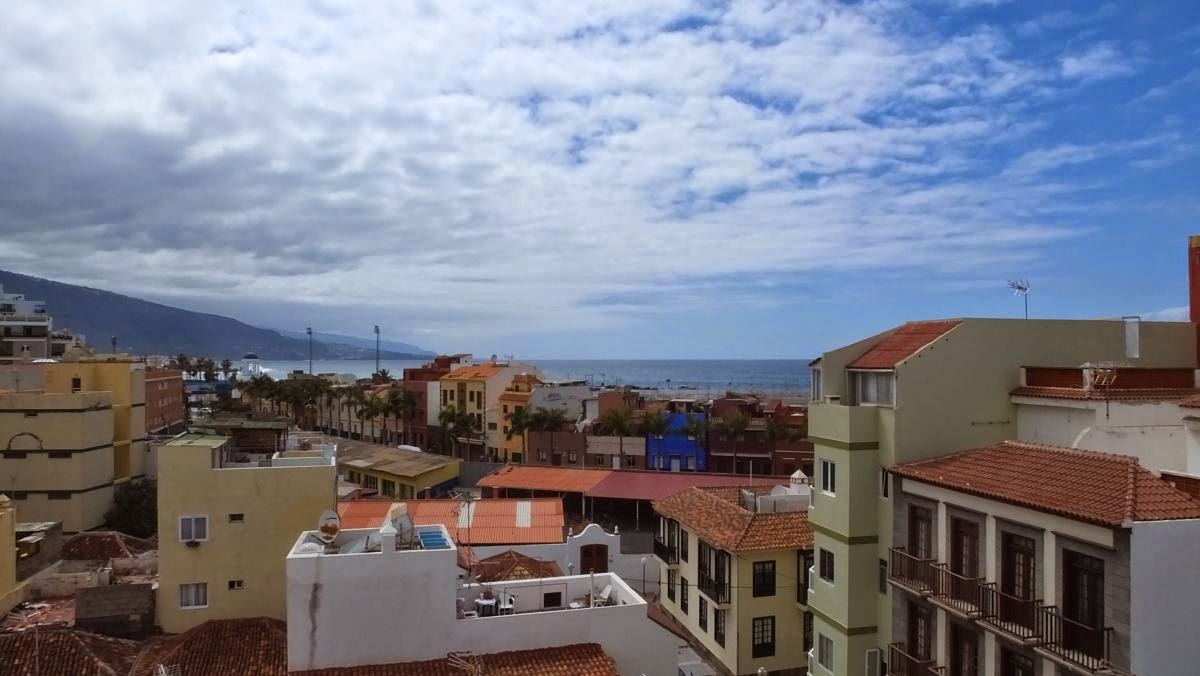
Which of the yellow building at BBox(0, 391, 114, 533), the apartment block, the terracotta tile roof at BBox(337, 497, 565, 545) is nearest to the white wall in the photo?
the apartment block

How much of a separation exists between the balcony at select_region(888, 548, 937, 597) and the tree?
3688 centimetres

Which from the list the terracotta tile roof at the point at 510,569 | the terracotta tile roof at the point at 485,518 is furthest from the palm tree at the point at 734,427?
the terracotta tile roof at the point at 510,569

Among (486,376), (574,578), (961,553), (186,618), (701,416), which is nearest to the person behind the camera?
(961,553)

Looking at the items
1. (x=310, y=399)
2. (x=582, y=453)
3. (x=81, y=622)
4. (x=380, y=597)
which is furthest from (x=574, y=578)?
(x=310, y=399)

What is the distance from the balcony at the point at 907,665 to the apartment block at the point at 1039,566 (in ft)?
0.11

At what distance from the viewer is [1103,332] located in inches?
837

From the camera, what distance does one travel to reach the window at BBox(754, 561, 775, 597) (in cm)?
2842

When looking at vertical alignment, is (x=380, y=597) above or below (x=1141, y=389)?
below

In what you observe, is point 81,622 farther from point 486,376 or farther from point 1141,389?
point 486,376

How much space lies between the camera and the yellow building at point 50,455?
37062mm

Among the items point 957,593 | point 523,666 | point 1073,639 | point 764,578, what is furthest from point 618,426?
point 1073,639

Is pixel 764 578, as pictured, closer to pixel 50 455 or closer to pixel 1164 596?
pixel 1164 596

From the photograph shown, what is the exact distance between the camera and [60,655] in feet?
63.2

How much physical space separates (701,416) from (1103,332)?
50595mm
